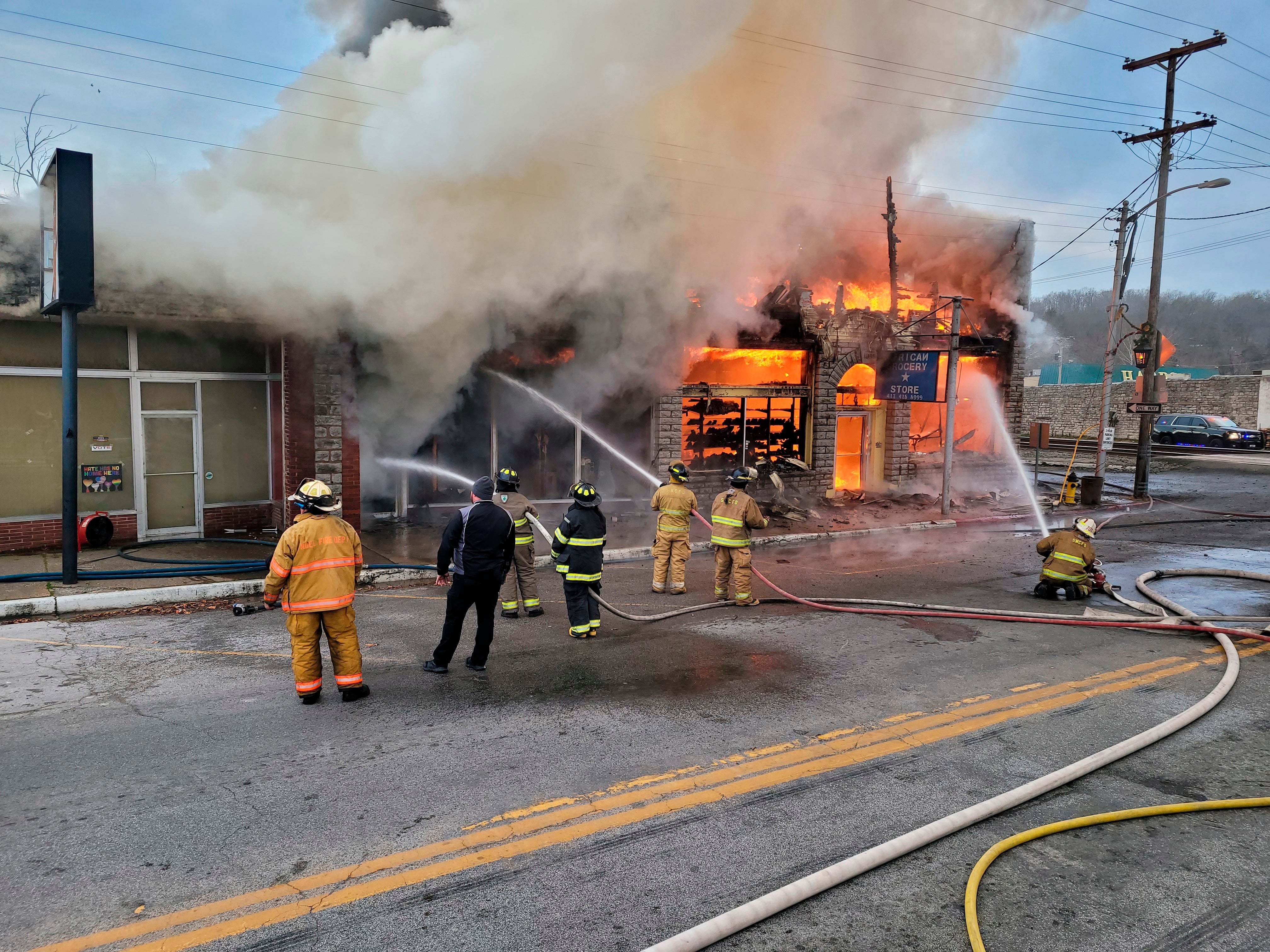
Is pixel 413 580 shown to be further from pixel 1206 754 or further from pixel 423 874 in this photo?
pixel 1206 754

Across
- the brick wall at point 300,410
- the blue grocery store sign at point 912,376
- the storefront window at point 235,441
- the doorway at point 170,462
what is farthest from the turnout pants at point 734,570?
the blue grocery store sign at point 912,376

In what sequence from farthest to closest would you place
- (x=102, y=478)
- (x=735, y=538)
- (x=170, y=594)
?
(x=102, y=478), (x=735, y=538), (x=170, y=594)

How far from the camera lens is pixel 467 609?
5.83 meters

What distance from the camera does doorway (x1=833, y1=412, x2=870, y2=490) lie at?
17562 millimetres

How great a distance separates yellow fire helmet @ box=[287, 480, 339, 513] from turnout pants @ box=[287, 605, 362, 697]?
64cm

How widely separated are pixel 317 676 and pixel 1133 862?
4.43 m

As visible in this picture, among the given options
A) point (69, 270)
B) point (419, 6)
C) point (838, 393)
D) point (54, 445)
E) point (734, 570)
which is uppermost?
point (419, 6)

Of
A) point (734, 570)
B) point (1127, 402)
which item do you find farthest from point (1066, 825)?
point (1127, 402)

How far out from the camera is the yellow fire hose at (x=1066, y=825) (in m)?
3.05

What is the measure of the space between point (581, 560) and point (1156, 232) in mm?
17455

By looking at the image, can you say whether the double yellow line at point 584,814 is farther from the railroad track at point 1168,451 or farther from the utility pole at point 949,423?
the railroad track at point 1168,451

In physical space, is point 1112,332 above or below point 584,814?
above

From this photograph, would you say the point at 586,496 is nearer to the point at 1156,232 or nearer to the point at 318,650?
the point at 318,650

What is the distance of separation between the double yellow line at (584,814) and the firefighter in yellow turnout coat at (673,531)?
3769 millimetres
